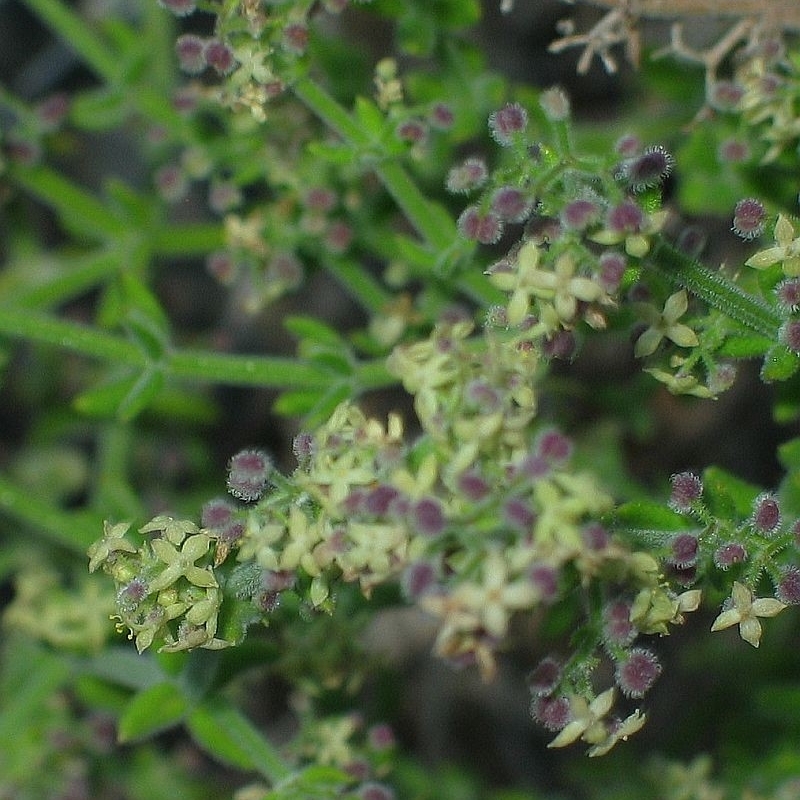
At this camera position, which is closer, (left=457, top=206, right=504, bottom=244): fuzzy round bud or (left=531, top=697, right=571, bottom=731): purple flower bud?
(left=531, top=697, right=571, bottom=731): purple flower bud

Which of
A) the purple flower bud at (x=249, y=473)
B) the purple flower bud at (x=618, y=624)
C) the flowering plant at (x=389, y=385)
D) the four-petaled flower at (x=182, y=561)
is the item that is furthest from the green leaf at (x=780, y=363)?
the four-petaled flower at (x=182, y=561)

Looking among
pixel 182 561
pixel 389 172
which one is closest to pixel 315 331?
pixel 389 172

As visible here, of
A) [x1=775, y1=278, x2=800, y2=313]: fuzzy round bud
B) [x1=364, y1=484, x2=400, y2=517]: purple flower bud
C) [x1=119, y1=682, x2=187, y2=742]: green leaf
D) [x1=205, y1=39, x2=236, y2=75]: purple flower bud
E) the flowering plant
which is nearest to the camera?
[x1=364, y1=484, x2=400, y2=517]: purple flower bud

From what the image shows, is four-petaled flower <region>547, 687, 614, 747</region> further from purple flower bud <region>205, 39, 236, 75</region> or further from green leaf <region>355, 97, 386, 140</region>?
purple flower bud <region>205, 39, 236, 75</region>

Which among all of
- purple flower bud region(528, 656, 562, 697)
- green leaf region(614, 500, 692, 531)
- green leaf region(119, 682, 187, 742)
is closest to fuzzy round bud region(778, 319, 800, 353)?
green leaf region(614, 500, 692, 531)

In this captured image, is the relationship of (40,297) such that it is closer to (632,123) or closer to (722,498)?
(632,123)

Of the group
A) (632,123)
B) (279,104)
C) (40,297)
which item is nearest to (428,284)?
(279,104)
